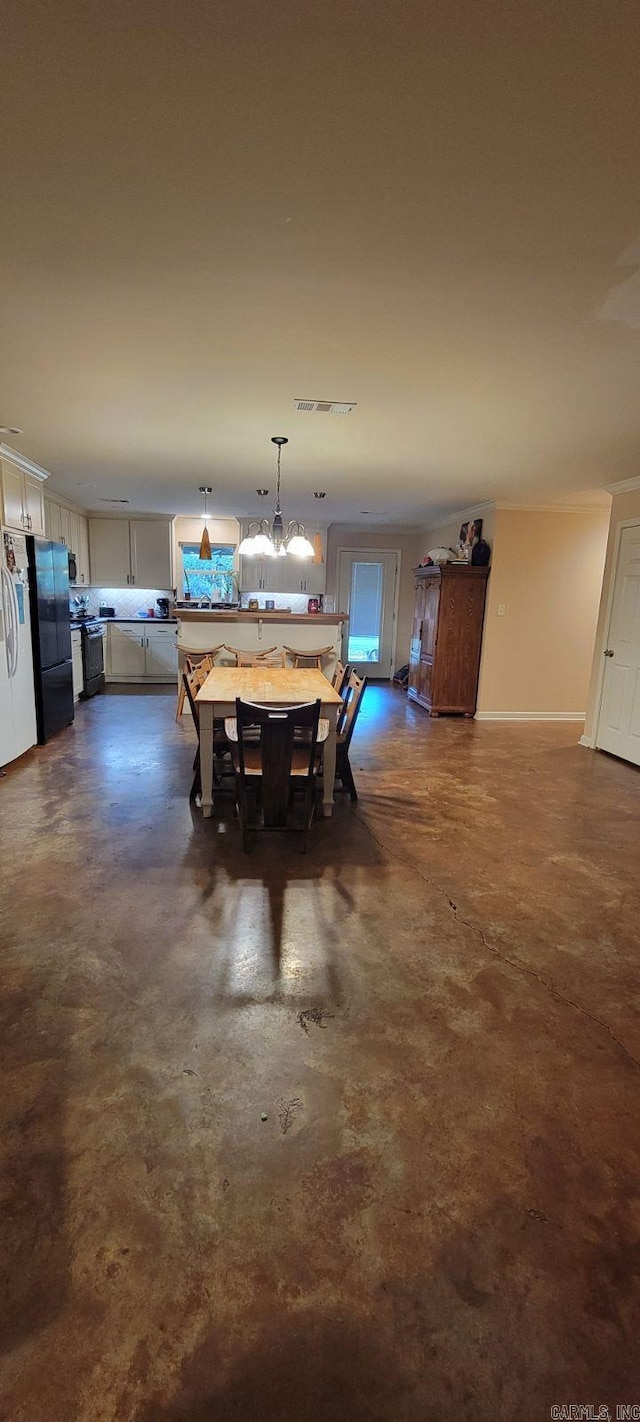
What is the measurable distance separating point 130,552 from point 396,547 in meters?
4.07

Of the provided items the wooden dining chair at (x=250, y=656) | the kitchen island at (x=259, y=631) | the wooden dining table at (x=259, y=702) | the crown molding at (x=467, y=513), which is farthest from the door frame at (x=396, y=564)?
the wooden dining table at (x=259, y=702)

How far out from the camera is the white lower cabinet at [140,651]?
8.40 meters

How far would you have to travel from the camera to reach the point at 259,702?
3467 mm

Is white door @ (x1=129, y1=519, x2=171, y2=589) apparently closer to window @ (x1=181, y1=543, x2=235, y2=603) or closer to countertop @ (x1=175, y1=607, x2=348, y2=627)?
window @ (x1=181, y1=543, x2=235, y2=603)

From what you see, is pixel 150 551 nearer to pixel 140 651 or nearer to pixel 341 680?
pixel 140 651

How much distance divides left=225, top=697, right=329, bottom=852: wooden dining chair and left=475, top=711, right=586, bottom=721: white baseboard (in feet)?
13.5

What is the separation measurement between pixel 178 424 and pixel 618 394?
2607 mm

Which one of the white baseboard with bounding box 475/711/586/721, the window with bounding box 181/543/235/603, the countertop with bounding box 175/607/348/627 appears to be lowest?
the white baseboard with bounding box 475/711/586/721

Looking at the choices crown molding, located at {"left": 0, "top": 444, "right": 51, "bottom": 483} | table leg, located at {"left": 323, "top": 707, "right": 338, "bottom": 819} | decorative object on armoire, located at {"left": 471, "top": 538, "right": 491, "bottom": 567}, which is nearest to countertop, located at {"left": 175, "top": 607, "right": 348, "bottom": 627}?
crown molding, located at {"left": 0, "top": 444, "right": 51, "bottom": 483}

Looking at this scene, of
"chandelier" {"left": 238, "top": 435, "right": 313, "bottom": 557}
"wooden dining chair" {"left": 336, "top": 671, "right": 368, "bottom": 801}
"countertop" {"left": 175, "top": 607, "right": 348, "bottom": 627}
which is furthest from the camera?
"countertop" {"left": 175, "top": 607, "right": 348, "bottom": 627}

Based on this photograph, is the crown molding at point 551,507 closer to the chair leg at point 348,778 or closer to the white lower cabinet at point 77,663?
the chair leg at point 348,778

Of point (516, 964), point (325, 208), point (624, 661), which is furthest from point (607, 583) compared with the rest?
point (325, 208)

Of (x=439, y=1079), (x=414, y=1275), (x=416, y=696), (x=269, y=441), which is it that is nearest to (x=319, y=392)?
(x=269, y=441)

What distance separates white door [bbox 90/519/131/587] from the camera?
333 inches
